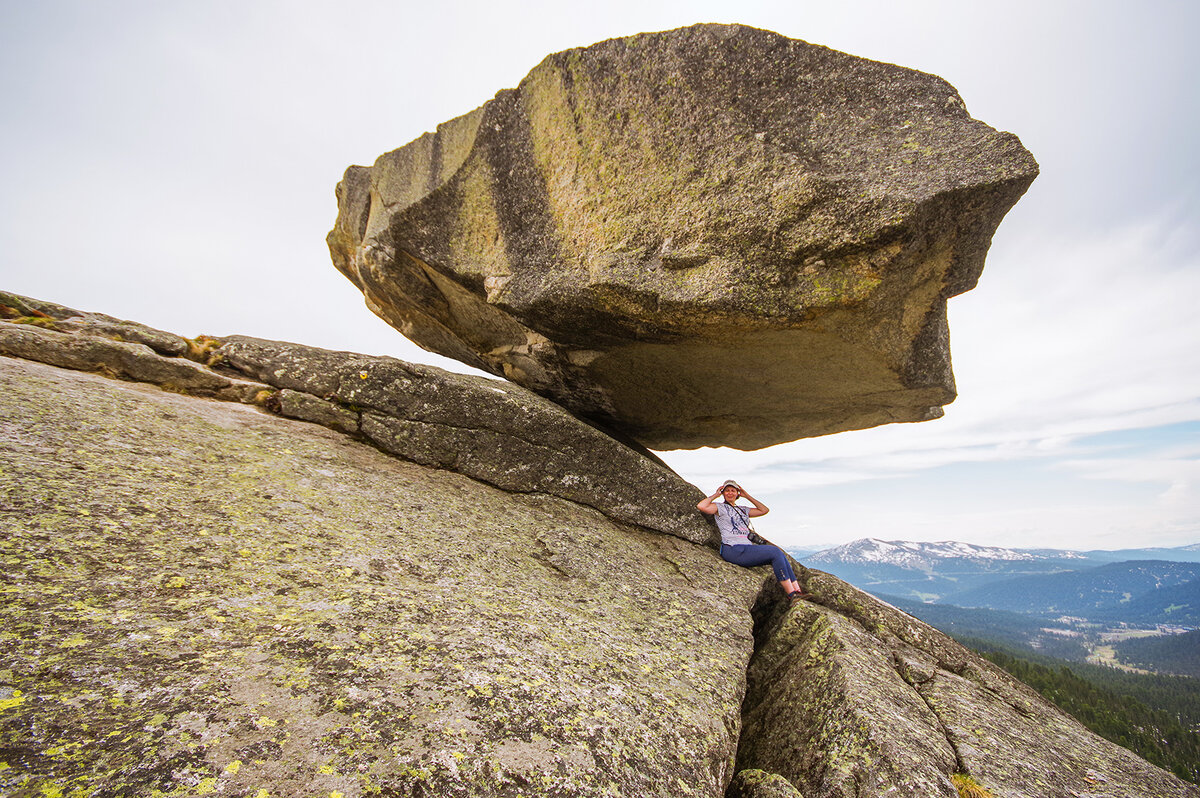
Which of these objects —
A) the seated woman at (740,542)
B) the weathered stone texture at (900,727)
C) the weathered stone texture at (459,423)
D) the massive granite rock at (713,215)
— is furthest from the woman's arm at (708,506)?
the massive granite rock at (713,215)

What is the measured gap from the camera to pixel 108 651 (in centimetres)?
462

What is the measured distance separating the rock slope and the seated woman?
99 cm

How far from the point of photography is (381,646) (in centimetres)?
573

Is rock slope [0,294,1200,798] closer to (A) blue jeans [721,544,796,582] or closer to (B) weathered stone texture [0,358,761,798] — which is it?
(B) weathered stone texture [0,358,761,798]

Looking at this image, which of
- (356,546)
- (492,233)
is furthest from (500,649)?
(492,233)

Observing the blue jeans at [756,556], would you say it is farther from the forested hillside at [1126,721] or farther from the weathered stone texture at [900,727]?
the forested hillside at [1126,721]

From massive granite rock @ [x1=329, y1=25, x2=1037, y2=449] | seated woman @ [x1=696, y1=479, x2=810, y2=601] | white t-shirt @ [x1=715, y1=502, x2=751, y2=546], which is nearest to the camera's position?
massive granite rock @ [x1=329, y1=25, x2=1037, y2=449]

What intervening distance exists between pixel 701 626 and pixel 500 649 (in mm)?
4212

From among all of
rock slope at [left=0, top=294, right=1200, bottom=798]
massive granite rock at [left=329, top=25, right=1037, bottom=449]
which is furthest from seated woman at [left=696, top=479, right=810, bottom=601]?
massive granite rock at [left=329, top=25, right=1037, bottom=449]

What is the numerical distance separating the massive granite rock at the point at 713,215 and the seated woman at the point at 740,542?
10.5 feet

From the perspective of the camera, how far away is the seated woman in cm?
1210

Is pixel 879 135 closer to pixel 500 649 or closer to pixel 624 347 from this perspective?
pixel 624 347

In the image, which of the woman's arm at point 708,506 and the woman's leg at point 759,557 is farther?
the woman's arm at point 708,506

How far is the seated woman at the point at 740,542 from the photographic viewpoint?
12.1 m
